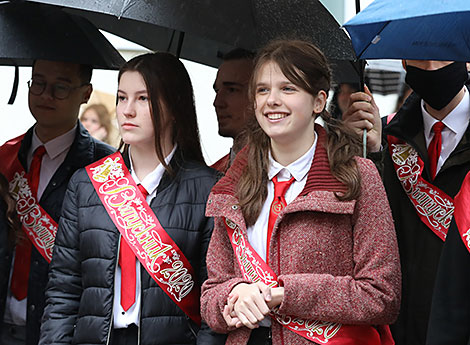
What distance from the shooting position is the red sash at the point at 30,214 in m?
4.73

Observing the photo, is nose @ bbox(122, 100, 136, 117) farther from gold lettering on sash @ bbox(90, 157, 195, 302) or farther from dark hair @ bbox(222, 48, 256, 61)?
dark hair @ bbox(222, 48, 256, 61)

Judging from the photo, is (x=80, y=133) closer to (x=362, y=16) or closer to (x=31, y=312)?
(x=31, y=312)

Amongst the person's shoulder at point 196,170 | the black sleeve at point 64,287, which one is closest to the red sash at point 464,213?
the person's shoulder at point 196,170

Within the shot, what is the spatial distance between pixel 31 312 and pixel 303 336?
1.70m

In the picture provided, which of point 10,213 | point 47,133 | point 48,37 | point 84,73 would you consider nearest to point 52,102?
point 47,133

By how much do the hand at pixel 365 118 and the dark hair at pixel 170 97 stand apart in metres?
0.76

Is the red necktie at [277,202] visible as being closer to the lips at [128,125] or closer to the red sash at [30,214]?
the lips at [128,125]

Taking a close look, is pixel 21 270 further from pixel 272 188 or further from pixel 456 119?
pixel 456 119

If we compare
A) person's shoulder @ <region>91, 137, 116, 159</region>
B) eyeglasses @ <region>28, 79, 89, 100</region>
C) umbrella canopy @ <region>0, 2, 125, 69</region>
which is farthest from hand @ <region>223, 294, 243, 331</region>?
eyeglasses @ <region>28, 79, 89, 100</region>

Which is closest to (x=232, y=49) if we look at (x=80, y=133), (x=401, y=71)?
(x=80, y=133)

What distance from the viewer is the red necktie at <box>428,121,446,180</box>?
4410 millimetres

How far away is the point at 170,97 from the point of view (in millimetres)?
4230

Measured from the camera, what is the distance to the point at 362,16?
347 cm

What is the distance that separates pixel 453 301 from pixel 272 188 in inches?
35.8
